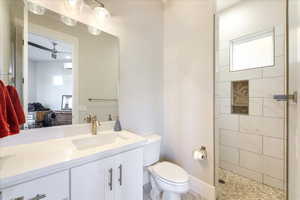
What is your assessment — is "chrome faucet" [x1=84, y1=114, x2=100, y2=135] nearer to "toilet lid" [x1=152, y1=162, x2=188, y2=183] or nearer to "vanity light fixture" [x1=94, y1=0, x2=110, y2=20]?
"toilet lid" [x1=152, y1=162, x2=188, y2=183]

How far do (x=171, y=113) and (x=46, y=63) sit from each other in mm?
1566

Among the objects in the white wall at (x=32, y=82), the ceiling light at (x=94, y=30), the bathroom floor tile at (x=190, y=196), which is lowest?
the bathroom floor tile at (x=190, y=196)

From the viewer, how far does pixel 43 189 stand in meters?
0.80

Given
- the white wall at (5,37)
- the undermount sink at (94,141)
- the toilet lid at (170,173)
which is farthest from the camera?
the toilet lid at (170,173)

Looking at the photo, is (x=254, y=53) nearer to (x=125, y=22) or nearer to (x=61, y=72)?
(x=125, y=22)

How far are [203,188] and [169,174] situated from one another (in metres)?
0.58

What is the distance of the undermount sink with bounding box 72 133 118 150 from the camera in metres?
1.32

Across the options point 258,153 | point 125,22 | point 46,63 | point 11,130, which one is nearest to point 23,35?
point 46,63

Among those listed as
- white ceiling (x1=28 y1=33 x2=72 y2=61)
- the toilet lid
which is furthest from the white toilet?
white ceiling (x1=28 y1=33 x2=72 y2=61)

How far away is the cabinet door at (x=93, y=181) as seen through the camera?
933 millimetres

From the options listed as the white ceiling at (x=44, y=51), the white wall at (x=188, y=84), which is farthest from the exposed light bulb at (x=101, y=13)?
the white wall at (x=188, y=84)

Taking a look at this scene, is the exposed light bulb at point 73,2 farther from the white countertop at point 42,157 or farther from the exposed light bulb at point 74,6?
the white countertop at point 42,157

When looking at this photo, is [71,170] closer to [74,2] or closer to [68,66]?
[68,66]

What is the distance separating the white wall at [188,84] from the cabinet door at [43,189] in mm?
1439
